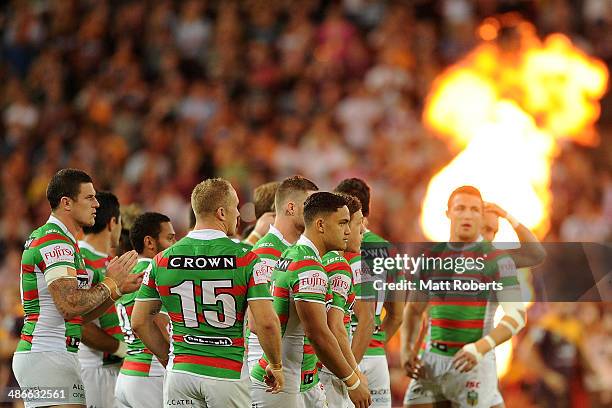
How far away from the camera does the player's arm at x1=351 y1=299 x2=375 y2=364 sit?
8.84 meters

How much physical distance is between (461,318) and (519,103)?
30.7ft

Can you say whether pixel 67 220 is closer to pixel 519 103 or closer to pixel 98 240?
pixel 98 240

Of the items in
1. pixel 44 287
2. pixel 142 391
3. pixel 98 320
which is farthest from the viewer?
pixel 98 320

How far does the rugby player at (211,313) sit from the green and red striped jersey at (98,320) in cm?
178

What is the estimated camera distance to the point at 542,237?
55.4 ft

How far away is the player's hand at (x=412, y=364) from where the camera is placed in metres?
9.98

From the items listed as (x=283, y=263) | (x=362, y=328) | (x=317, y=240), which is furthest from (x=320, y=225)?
(x=362, y=328)

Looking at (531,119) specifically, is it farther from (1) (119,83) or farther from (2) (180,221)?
(1) (119,83)

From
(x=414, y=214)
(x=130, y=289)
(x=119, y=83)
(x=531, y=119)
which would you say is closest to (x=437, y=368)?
(x=130, y=289)

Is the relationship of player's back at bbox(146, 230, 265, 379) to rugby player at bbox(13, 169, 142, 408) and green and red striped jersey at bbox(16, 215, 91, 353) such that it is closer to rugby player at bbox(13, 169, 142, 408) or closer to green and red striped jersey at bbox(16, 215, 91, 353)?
rugby player at bbox(13, 169, 142, 408)

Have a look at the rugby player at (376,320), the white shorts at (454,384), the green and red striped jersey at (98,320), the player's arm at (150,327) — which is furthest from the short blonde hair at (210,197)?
the white shorts at (454,384)

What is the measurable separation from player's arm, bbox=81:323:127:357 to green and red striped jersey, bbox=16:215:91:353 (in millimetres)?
797

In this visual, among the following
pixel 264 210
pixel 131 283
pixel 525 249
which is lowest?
pixel 131 283

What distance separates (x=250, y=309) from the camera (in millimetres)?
7750
